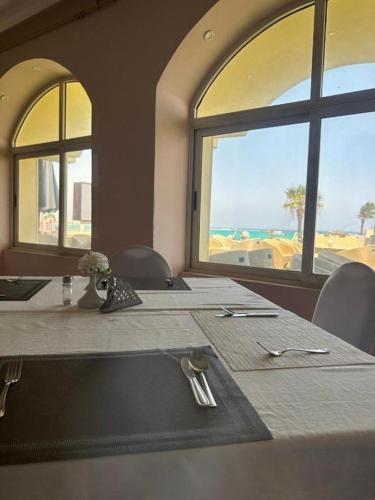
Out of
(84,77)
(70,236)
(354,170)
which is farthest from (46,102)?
(354,170)

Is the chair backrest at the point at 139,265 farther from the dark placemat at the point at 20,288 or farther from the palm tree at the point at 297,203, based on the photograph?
the palm tree at the point at 297,203

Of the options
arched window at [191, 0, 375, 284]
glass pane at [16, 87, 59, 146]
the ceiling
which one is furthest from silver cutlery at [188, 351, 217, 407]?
glass pane at [16, 87, 59, 146]

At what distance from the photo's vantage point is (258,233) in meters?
2.89

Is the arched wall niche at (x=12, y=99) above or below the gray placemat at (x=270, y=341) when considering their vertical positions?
above

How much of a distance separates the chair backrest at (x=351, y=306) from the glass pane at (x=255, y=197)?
1.24m

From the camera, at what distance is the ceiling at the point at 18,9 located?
3.32m

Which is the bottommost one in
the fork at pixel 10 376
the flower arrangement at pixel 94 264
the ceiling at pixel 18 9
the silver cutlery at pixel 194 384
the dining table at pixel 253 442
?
the dining table at pixel 253 442

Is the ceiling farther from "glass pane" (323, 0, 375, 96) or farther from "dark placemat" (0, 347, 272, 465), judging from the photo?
"dark placemat" (0, 347, 272, 465)

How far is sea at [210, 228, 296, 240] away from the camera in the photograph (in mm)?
2729

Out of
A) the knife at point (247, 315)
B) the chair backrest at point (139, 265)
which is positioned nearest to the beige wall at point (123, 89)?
the chair backrest at point (139, 265)

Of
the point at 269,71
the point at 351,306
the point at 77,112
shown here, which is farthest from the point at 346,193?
the point at 77,112

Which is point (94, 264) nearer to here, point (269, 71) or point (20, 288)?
point (20, 288)

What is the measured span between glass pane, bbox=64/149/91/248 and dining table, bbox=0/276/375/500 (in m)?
2.85

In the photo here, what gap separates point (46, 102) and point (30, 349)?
4266 mm
